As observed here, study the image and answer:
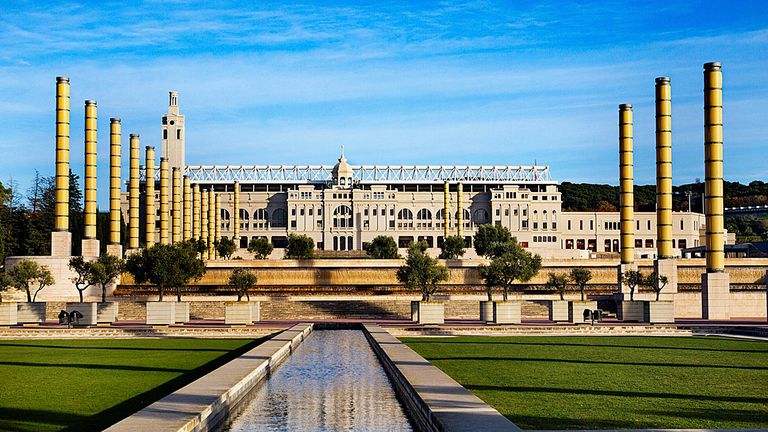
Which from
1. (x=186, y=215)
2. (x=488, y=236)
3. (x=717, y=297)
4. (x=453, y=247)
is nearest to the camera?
(x=717, y=297)

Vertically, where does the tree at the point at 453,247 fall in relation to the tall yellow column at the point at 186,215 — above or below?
below

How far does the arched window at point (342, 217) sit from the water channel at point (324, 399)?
12385 cm

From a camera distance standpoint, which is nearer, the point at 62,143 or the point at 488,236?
the point at 62,143

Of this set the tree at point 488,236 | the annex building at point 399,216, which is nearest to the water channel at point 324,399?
the tree at point 488,236

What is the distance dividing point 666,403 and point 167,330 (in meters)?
22.3

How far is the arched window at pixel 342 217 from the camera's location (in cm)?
14800

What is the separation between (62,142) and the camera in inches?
1944

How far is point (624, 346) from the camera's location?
87.9ft

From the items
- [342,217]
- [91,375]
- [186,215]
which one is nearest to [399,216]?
[342,217]

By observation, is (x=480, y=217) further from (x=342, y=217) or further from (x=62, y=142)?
(x=62, y=142)

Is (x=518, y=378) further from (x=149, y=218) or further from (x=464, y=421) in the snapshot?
(x=149, y=218)

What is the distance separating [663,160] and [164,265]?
2377 cm

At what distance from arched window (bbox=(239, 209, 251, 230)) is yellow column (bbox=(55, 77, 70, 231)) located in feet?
336

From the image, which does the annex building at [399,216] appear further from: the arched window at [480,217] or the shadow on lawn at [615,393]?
the shadow on lawn at [615,393]
